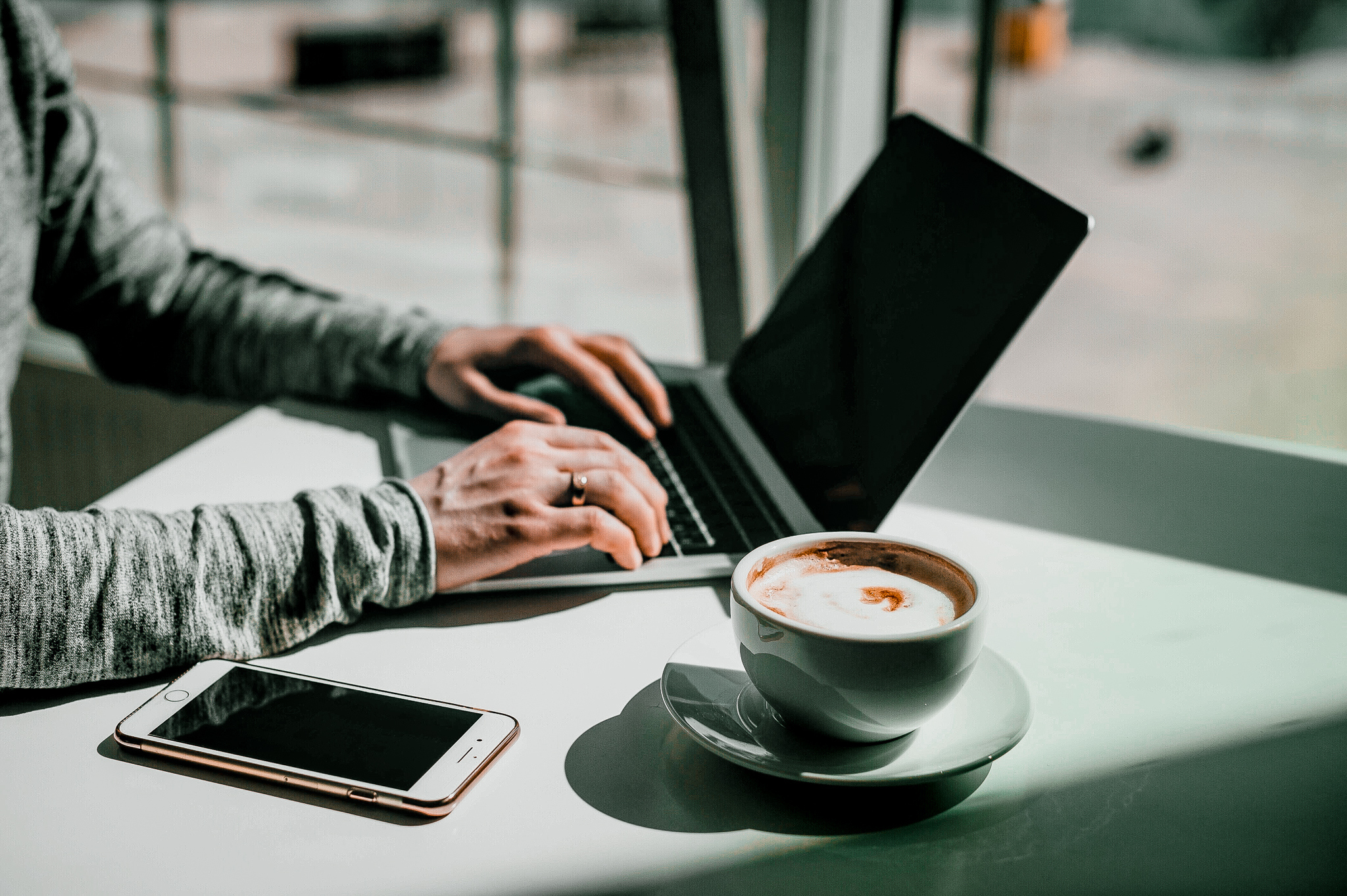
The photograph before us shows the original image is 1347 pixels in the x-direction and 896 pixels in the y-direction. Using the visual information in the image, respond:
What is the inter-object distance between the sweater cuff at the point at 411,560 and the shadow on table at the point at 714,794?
146 millimetres

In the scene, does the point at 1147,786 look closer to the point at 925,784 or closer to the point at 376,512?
the point at 925,784

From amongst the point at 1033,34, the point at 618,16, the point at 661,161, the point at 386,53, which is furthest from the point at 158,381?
the point at 386,53

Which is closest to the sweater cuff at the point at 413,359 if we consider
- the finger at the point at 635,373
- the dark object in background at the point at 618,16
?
the finger at the point at 635,373

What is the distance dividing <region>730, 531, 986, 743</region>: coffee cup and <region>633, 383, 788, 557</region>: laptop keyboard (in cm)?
14

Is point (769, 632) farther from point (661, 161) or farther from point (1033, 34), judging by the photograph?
point (661, 161)

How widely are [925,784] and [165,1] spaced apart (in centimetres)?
248

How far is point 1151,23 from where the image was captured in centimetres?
304

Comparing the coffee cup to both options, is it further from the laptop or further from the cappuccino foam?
the laptop

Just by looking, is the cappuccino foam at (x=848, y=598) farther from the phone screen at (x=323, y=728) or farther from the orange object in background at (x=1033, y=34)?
the orange object in background at (x=1033, y=34)

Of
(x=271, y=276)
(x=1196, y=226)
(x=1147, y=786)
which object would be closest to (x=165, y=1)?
(x=271, y=276)

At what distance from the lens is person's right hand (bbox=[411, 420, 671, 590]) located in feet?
1.86

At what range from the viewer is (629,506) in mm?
588

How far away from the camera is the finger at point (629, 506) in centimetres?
59

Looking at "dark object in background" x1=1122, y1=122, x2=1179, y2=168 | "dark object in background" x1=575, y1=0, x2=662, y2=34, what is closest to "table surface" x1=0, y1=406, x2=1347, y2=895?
"dark object in background" x1=575, y1=0, x2=662, y2=34
